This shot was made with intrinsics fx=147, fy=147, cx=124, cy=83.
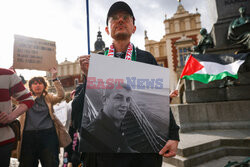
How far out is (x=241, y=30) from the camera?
4.72 meters

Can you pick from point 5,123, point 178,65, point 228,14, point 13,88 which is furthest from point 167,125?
point 178,65

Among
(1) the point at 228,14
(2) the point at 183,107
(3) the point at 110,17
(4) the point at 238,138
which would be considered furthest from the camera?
(1) the point at 228,14

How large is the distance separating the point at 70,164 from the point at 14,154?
1.11 m

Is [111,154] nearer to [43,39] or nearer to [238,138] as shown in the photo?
[43,39]

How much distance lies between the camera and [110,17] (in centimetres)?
124

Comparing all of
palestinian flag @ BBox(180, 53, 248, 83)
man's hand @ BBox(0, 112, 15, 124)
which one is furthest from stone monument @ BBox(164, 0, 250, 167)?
man's hand @ BBox(0, 112, 15, 124)

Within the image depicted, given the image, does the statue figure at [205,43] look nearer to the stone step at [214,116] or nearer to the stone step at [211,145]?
the stone step at [214,116]

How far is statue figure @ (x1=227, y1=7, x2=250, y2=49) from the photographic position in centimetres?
460

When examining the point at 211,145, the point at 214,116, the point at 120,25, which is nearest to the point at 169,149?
the point at 120,25

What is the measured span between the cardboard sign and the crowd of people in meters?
0.23

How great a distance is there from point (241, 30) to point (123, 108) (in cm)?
564

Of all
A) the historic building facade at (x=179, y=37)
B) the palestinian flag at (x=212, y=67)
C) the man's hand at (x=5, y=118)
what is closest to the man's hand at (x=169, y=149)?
the man's hand at (x=5, y=118)

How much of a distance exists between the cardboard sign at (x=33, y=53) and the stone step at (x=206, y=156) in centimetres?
266

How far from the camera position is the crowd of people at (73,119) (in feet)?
3.06
